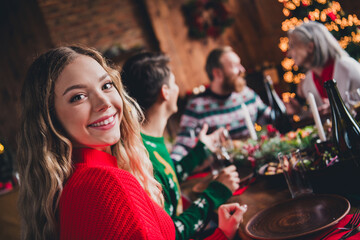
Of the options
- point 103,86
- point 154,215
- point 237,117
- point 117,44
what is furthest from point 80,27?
point 154,215

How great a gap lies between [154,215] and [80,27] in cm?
450

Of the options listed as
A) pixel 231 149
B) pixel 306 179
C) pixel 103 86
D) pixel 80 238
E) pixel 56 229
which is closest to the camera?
pixel 80 238

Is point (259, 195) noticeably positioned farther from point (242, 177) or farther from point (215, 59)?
point (215, 59)

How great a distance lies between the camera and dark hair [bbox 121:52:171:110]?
179 centimetres

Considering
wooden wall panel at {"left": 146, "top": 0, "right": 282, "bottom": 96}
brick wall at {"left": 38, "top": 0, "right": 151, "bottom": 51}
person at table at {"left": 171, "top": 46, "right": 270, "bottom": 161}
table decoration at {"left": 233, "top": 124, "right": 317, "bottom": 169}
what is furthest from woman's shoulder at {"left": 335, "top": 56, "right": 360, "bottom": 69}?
brick wall at {"left": 38, "top": 0, "right": 151, "bottom": 51}

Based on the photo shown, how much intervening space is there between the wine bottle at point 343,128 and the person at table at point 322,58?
79 cm

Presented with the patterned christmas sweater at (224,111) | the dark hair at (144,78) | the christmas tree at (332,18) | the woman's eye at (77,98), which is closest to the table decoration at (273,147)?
the dark hair at (144,78)

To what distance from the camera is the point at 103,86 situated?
1.06m

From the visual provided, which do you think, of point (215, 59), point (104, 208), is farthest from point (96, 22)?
point (104, 208)

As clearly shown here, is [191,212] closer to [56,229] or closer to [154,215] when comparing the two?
[154,215]

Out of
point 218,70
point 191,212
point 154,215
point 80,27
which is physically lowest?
point 191,212

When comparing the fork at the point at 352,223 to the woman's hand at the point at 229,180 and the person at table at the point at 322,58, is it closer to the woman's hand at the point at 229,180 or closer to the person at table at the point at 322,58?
the woman's hand at the point at 229,180

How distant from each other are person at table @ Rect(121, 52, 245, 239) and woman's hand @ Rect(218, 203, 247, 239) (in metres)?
0.18

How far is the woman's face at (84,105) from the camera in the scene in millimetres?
977
